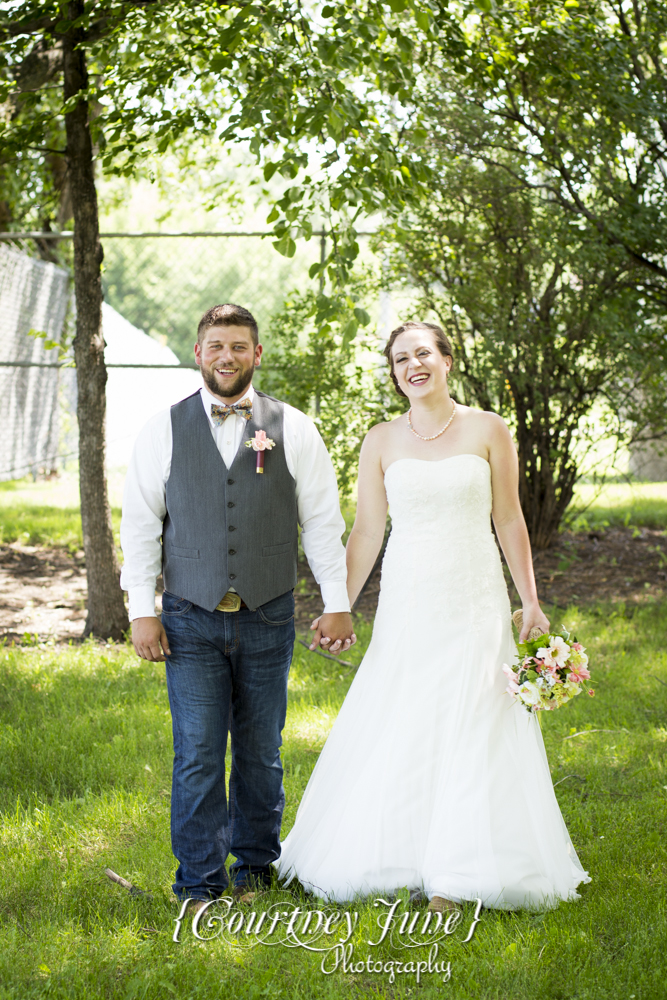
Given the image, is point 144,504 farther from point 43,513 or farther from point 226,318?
point 43,513

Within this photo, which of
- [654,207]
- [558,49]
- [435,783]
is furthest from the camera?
[654,207]

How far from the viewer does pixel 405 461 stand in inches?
134

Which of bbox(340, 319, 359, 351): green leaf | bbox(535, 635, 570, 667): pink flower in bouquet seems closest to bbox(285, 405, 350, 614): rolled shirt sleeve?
bbox(535, 635, 570, 667): pink flower in bouquet

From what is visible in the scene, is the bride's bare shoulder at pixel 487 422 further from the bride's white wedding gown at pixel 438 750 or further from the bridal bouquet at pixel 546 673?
the bridal bouquet at pixel 546 673

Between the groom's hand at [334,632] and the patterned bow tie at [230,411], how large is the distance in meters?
0.74

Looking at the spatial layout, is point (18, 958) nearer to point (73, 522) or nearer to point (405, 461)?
point (405, 461)

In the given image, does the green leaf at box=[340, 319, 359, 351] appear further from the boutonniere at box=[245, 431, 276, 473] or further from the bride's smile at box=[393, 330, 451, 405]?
the boutonniere at box=[245, 431, 276, 473]

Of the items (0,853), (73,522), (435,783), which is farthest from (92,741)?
(73,522)

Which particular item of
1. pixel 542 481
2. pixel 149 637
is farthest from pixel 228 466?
pixel 542 481

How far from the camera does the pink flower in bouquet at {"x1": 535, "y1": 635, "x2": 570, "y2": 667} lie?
3.02 metres

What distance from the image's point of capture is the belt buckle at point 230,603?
291 cm

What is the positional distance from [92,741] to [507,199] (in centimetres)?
517

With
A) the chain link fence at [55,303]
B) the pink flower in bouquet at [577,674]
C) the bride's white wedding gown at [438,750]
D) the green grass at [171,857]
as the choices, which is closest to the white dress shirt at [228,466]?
the bride's white wedding gown at [438,750]

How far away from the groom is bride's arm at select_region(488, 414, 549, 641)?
71 cm
